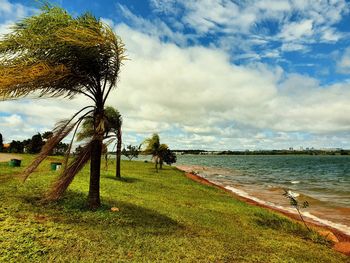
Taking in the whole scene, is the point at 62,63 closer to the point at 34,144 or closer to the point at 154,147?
the point at 154,147

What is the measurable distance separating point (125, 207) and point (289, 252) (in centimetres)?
678

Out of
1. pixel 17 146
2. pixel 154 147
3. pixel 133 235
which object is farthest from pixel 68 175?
pixel 17 146

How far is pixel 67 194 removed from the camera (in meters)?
13.3

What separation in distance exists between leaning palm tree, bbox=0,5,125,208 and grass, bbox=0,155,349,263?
1.44m

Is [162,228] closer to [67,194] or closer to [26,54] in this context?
[67,194]

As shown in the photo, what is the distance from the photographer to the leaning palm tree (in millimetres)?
9258

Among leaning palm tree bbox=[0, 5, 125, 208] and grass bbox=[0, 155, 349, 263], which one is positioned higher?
leaning palm tree bbox=[0, 5, 125, 208]

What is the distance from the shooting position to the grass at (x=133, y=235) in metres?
7.70

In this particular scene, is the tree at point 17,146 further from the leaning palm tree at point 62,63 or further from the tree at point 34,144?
the leaning palm tree at point 62,63

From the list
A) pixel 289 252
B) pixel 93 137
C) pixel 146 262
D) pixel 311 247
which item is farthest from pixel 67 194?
pixel 311 247

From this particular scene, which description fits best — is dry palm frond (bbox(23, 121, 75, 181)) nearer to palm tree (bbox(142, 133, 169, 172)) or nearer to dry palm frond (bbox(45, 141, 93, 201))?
dry palm frond (bbox(45, 141, 93, 201))

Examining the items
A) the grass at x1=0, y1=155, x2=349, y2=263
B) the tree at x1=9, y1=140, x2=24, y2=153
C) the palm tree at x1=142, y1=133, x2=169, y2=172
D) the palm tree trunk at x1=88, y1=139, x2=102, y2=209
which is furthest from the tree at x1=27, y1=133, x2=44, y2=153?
the palm tree trunk at x1=88, y1=139, x2=102, y2=209

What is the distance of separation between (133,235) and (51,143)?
4.17 m

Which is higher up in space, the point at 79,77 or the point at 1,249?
the point at 79,77
